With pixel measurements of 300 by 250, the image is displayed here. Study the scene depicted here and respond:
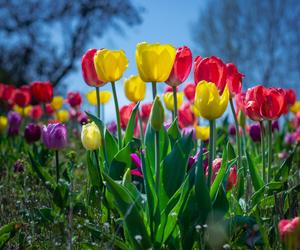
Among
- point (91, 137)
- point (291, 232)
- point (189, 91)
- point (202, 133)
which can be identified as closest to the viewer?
point (291, 232)

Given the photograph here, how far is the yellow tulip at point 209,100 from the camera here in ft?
7.54

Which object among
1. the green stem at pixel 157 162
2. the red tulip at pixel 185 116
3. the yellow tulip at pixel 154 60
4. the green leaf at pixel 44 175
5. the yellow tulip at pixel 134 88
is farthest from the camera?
the red tulip at pixel 185 116

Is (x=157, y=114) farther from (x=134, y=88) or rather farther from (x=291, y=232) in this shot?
(x=134, y=88)

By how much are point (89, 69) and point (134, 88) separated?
41 centimetres

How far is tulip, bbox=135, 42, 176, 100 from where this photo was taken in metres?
2.56

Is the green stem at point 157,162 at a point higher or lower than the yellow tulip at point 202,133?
higher

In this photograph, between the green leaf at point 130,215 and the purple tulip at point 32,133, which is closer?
the green leaf at point 130,215

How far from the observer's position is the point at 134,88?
3486 mm

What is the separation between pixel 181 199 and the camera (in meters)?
2.43

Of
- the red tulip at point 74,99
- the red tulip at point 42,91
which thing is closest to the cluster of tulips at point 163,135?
the red tulip at point 42,91

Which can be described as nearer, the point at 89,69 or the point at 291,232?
the point at 291,232

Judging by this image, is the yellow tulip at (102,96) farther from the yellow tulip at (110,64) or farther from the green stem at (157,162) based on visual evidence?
the green stem at (157,162)

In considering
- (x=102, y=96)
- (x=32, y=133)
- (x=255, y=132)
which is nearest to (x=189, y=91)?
(x=255, y=132)

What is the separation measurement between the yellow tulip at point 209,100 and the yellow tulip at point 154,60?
1.07 feet
